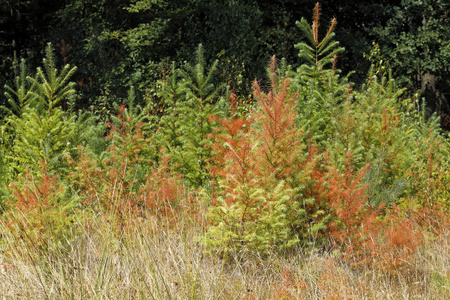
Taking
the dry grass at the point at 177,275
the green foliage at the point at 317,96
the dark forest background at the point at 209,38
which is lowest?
the dry grass at the point at 177,275

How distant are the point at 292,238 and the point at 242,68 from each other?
6.99 metres

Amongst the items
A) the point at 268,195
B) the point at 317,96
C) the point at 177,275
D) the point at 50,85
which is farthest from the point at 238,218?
the point at 50,85

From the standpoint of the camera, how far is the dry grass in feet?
10.3

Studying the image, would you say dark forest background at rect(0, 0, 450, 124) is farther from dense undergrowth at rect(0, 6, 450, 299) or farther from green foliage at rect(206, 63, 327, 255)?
green foliage at rect(206, 63, 327, 255)

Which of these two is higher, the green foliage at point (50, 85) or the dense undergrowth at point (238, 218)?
the green foliage at point (50, 85)

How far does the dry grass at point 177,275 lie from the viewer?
124 inches

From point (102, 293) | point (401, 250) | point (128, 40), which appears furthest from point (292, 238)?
point (128, 40)

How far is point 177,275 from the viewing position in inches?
136

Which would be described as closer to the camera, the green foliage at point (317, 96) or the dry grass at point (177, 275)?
the dry grass at point (177, 275)

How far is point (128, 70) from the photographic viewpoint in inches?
493

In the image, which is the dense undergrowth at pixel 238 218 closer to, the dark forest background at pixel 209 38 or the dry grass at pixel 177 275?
the dry grass at pixel 177 275

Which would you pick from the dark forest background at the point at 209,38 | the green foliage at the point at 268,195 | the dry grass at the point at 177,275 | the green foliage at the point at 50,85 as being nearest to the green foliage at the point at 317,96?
the green foliage at the point at 268,195

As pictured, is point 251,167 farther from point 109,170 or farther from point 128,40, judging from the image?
point 128,40

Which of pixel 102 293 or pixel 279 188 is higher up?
pixel 279 188
